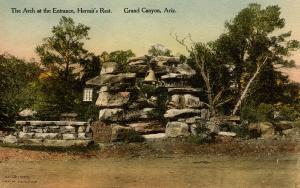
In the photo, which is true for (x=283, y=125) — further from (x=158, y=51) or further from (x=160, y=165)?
(x=160, y=165)

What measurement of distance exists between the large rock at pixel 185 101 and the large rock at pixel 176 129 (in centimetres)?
187

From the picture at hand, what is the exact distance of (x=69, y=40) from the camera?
2180 cm

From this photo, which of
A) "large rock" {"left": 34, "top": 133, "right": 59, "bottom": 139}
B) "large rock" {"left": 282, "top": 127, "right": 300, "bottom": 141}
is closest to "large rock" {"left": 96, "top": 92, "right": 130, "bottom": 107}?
"large rock" {"left": 34, "top": 133, "right": 59, "bottom": 139}

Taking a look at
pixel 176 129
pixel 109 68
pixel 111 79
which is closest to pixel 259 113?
pixel 176 129

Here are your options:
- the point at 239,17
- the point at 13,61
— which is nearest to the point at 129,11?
the point at 239,17

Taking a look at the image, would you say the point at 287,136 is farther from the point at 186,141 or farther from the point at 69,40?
A: the point at 69,40

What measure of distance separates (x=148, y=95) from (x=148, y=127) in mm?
1923

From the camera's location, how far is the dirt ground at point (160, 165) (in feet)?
37.5

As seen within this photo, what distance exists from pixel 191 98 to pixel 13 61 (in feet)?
39.4

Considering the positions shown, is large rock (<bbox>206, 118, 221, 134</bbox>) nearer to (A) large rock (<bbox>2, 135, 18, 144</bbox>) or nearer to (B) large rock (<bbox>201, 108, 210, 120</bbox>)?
(B) large rock (<bbox>201, 108, 210, 120</bbox>)

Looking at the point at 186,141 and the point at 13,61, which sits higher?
the point at 13,61

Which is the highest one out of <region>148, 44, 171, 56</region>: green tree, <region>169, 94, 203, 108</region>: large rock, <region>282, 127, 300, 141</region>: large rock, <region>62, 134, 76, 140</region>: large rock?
<region>148, 44, 171, 56</region>: green tree

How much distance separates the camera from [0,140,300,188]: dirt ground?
11.4 m

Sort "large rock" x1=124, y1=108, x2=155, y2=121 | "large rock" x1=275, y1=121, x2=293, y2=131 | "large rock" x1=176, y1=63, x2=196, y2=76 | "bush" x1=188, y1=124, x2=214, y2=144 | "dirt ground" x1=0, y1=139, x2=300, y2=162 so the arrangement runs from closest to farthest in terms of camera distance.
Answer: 1. "dirt ground" x1=0, y1=139, x2=300, y2=162
2. "bush" x1=188, y1=124, x2=214, y2=144
3. "large rock" x1=275, y1=121, x2=293, y2=131
4. "large rock" x1=124, y1=108, x2=155, y2=121
5. "large rock" x1=176, y1=63, x2=196, y2=76
